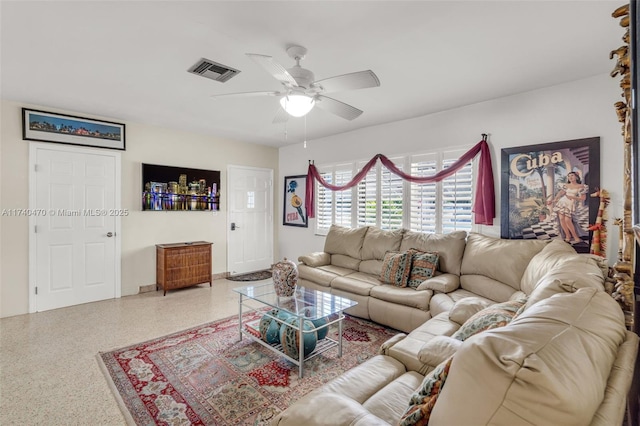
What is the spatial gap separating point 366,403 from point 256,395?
44.7 inches

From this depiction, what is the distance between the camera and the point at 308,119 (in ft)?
14.6

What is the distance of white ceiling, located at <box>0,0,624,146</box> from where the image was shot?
1.99 meters

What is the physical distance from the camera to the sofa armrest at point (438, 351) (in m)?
1.59

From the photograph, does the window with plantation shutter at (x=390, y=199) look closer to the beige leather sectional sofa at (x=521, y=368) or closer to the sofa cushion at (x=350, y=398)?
the beige leather sectional sofa at (x=521, y=368)

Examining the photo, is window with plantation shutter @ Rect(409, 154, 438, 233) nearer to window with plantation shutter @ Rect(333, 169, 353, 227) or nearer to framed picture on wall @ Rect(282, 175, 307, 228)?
window with plantation shutter @ Rect(333, 169, 353, 227)

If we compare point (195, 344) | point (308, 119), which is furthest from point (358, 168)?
point (195, 344)

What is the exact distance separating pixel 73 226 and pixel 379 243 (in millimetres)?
4286

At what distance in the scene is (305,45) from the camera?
240 centimetres

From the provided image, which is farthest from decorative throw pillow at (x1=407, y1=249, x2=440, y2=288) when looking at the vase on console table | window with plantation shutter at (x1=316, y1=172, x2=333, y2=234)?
window with plantation shutter at (x1=316, y1=172, x2=333, y2=234)

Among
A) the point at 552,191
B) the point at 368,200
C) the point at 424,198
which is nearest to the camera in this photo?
the point at 552,191

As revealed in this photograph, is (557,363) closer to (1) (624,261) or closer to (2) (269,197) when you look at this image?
(1) (624,261)

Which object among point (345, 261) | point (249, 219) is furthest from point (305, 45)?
point (249, 219)

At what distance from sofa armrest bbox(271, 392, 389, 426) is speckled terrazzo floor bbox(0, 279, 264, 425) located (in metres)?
1.49

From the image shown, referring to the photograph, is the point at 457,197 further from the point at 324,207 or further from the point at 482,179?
the point at 324,207
